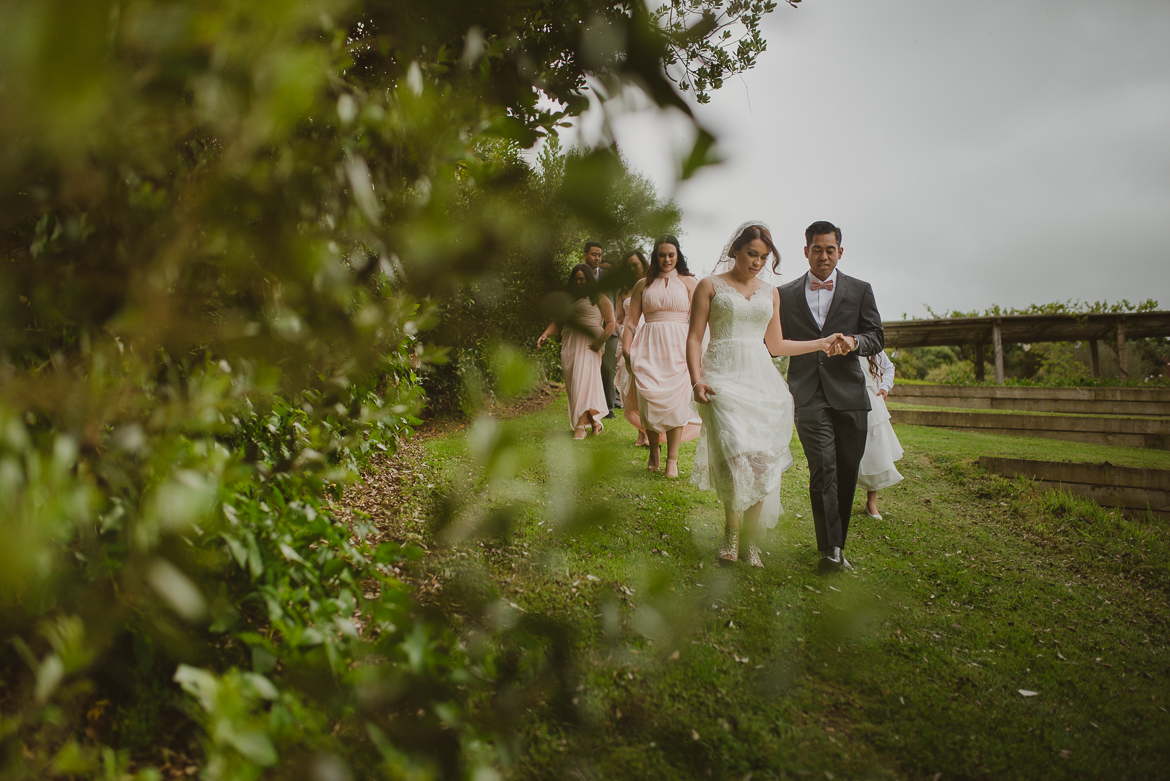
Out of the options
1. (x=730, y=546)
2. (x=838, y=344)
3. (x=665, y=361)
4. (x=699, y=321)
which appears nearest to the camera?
(x=838, y=344)

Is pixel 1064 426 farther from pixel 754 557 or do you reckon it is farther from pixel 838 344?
pixel 754 557

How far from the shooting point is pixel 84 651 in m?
0.87

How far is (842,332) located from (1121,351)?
552 inches

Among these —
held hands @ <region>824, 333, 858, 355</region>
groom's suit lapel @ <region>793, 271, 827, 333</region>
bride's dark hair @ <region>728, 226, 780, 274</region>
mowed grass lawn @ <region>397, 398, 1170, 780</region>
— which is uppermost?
bride's dark hair @ <region>728, 226, 780, 274</region>

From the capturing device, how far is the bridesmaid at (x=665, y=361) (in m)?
6.97

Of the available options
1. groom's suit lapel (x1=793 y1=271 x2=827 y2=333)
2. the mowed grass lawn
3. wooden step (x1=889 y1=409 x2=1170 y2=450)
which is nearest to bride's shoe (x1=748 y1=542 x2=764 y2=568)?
the mowed grass lawn

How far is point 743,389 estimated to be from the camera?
452 centimetres

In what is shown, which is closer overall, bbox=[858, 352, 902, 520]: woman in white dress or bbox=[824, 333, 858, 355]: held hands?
bbox=[824, 333, 858, 355]: held hands

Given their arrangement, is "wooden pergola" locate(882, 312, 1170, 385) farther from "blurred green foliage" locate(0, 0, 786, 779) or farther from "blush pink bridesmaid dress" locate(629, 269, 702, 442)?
"blurred green foliage" locate(0, 0, 786, 779)

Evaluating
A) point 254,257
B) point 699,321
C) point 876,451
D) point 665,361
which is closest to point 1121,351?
point 876,451

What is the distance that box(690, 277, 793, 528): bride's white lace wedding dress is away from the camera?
4358mm

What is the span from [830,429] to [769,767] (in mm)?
2690

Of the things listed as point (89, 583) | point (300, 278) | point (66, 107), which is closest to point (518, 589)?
point (300, 278)

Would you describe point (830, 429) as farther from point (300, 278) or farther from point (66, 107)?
point (66, 107)
